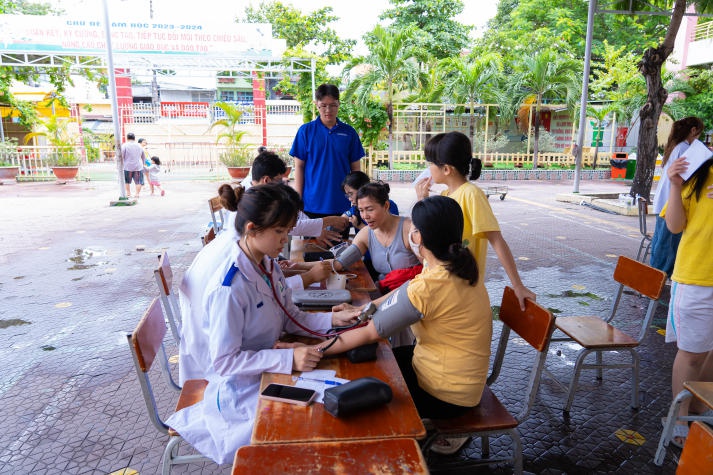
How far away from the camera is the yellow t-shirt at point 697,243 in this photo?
7.71 ft

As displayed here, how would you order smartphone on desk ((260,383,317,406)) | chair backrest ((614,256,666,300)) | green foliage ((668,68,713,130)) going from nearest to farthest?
1. smartphone on desk ((260,383,317,406))
2. chair backrest ((614,256,666,300))
3. green foliage ((668,68,713,130))

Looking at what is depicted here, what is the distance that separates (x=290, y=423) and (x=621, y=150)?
2236 cm

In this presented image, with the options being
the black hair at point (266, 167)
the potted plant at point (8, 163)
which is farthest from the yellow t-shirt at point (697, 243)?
the potted plant at point (8, 163)

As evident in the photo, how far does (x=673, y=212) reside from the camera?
8.13ft

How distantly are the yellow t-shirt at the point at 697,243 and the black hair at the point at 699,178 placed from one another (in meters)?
0.01

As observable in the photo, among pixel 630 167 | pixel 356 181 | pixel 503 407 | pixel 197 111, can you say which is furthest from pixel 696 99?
pixel 197 111

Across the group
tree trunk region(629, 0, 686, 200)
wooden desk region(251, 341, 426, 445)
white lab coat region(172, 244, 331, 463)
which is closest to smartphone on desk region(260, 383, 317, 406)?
wooden desk region(251, 341, 426, 445)

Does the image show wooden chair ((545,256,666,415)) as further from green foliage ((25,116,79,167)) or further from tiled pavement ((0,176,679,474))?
green foliage ((25,116,79,167))

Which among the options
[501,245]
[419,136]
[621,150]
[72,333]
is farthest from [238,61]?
[621,150]

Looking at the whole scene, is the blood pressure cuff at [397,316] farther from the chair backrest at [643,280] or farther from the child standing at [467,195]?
the chair backrest at [643,280]

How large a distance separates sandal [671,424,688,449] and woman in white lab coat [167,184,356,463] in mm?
2003

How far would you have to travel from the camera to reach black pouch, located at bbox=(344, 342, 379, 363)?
1.71 m

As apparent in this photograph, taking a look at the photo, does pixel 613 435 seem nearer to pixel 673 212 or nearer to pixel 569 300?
pixel 673 212

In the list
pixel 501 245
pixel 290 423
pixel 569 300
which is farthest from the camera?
pixel 569 300
